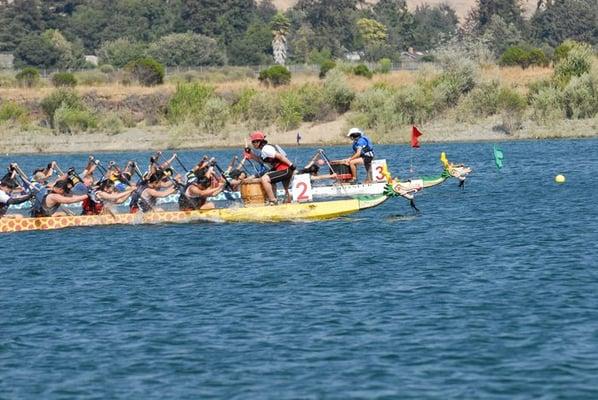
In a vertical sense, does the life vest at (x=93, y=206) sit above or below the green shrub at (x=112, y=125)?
below

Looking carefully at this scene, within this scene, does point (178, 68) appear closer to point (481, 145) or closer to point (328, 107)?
point (328, 107)

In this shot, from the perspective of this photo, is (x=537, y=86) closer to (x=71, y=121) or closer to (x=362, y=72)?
(x=362, y=72)

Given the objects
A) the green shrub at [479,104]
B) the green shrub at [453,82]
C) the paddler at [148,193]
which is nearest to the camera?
the paddler at [148,193]

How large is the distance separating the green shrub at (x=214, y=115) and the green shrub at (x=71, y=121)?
6.84m

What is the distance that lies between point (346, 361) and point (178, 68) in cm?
8844

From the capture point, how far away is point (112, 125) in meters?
77.7

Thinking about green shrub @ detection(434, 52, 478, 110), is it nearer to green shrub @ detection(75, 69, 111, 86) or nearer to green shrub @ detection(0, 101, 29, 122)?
green shrub @ detection(0, 101, 29, 122)

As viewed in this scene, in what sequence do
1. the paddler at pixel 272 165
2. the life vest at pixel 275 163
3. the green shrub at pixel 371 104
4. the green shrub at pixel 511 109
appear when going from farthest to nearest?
the green shrub at pixel 371 104, the green shrub at pixel 511 109, the life vest at pixel 275 163, the paddler at pixel 272 165

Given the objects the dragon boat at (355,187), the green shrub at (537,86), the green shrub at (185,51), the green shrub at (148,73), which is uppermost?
the green shrub at (185,51)

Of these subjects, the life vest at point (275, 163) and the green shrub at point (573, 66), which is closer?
the life vest at point (275, 163)

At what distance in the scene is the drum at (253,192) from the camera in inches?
1241

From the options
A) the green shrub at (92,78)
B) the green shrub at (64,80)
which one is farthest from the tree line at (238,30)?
the green shrub at (64,80)

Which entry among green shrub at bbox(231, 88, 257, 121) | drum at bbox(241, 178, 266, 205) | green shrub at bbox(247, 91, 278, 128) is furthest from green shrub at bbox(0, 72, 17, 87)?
drum at bbox(241, 178, 266, 205)

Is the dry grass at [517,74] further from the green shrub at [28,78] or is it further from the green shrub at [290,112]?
the green shrub at [28,78]
